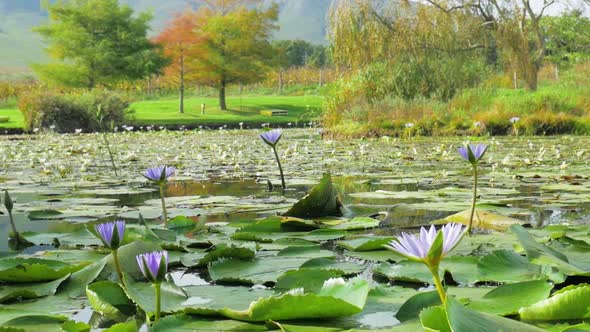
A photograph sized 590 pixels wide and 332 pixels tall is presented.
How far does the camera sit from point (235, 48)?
28.0 metres

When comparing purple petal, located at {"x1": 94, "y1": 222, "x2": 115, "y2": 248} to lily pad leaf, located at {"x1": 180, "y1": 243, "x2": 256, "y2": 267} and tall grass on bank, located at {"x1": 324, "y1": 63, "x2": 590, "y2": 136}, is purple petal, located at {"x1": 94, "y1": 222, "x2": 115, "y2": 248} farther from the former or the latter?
tall grass on bank, located at {"x1": 324, "y1": 63, "x2": 590, "y2": 136}

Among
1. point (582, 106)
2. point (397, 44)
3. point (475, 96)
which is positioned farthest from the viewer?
point (397, 44)

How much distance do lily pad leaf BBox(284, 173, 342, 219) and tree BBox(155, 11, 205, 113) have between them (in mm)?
26259

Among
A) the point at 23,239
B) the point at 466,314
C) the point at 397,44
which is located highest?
the point at 397,44

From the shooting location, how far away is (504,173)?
4195 mm

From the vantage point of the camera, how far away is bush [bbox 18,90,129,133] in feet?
53.6

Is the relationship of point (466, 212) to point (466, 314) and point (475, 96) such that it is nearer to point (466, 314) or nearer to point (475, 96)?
point (466, 314)

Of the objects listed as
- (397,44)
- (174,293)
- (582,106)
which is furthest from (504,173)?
(397,44)

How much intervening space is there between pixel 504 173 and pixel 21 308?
3.45 meters

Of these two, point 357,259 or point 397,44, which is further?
point 397,44

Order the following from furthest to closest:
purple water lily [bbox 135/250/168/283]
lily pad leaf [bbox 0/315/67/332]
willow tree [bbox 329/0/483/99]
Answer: willow tree [bbox 329/0/483/99], lily pad leaf [bbox 0/315/67/332], purple water lily [bbox 135/250/168/283]

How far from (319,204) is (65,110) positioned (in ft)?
50.7

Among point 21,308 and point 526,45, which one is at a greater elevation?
point 526,45

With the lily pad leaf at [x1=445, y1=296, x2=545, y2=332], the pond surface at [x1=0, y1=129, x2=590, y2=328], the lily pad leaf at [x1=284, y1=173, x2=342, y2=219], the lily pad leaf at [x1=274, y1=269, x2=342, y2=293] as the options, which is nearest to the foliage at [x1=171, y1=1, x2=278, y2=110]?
the pond surface at [x1=0, y1=129, x2=590, y2=328]
